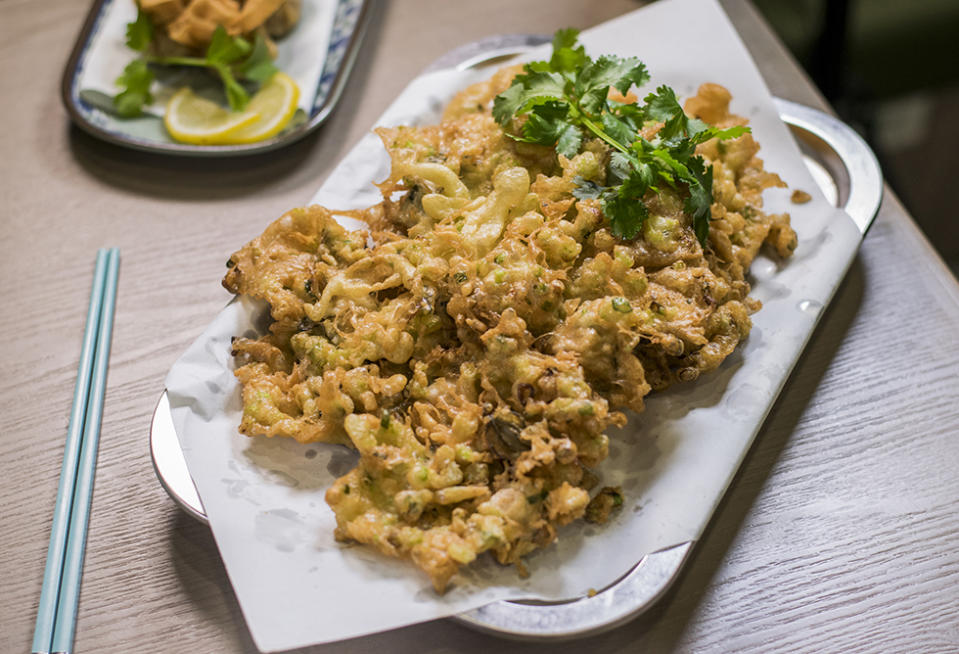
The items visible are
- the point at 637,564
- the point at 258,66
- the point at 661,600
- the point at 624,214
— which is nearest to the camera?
the point at 637,564

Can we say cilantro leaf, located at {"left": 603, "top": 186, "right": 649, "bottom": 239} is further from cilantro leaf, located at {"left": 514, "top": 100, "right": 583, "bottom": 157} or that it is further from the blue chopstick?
the blue chopstick

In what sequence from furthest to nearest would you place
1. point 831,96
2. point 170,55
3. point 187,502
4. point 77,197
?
1. point 831,96
2. point 170,55
3. point 77,197
4. point 187,502

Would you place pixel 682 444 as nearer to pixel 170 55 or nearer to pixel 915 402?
pixel 915 402

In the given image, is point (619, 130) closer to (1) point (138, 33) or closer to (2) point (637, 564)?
(2) point (637, 564)

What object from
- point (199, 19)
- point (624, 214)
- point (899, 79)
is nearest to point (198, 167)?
point (199, 19)

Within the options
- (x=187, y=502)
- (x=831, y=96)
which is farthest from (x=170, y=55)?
(x=831, y=96)

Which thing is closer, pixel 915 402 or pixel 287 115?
pixel 915 402
